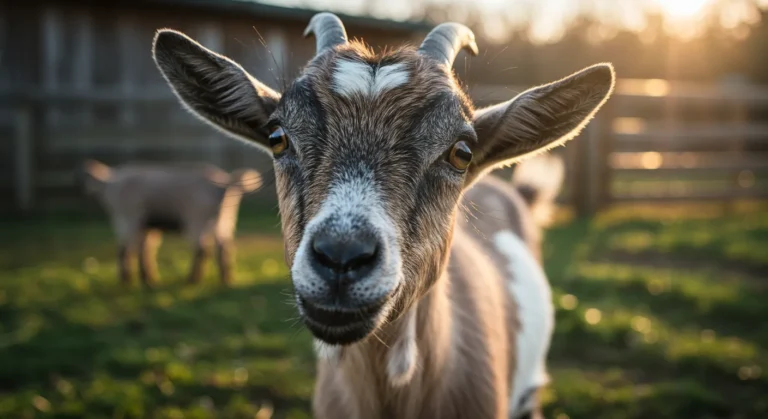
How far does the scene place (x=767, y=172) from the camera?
14.5 meters

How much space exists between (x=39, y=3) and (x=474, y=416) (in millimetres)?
13745

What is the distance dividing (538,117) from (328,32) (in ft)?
3.28

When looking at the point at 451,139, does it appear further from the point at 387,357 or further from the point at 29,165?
the point at 29,165

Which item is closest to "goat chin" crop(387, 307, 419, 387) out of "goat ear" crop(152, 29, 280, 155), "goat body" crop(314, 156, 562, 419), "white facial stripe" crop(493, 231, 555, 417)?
"goat body" crop(314, 156, 562, 419)

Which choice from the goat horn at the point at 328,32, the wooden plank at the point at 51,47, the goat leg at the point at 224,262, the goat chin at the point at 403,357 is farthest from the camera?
the wooden plank at the point at 51,47

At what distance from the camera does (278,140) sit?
2.53m

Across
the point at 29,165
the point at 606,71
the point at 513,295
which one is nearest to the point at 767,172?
the point at 513,295

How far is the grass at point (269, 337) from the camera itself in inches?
172

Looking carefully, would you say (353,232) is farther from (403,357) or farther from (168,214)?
(168,214)

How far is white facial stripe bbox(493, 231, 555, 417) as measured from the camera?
12.3 feet

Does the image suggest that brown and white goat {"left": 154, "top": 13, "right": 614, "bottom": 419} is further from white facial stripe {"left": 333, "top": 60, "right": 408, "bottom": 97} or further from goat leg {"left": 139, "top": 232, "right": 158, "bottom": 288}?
goat leg {"left": 139, "top": 232, "right": 158, "bottom": 288}

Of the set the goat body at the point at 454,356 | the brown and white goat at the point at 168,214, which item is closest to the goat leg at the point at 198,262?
the brown and white goat at the point at 168,214

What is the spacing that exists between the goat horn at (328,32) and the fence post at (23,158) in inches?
417

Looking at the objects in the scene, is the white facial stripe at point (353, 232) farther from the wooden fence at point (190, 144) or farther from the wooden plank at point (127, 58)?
the wooden plank at point (127, 58)
